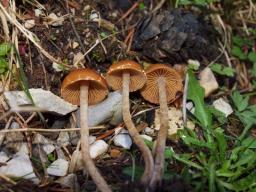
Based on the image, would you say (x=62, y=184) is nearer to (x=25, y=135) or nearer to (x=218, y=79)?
(x=25, y=135)

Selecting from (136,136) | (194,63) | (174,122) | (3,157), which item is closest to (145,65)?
(194,63)

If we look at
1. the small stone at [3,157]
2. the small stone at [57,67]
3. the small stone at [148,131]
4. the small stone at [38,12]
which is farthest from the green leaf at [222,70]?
the small stone at [3,157]

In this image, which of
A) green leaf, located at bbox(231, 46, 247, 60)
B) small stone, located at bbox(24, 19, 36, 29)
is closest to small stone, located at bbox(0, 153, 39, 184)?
small stone, located at bbox(24, 19, 36, 29)

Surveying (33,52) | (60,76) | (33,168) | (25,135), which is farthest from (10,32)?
(33,168)

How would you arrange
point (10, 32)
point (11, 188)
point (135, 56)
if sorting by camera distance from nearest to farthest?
point (11, 188), point (10, 32), point (135, 56)

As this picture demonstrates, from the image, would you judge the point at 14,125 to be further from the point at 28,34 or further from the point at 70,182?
the point at 28,34

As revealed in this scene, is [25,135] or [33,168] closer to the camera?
[33,168]
